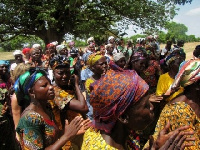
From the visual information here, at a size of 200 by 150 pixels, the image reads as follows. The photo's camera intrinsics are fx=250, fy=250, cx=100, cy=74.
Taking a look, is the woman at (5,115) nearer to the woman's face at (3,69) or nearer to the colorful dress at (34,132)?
the woman's face at (3,69)

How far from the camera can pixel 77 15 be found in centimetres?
1599

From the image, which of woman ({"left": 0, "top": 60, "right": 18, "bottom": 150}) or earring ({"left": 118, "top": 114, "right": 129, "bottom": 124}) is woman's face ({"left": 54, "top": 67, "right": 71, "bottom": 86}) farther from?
earring ({"left": 118, "top": 114, "right": 129, "bottom": 124})

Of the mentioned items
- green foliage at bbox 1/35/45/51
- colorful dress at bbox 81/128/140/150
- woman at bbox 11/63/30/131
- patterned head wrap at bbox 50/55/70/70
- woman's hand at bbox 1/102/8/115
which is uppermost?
patterned head wrap at bbox 50/55/70/70

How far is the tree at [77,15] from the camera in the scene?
50.0ft

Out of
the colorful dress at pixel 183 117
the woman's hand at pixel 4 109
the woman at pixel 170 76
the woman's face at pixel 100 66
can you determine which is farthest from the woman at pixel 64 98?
the woman's hand at pixel 4 109

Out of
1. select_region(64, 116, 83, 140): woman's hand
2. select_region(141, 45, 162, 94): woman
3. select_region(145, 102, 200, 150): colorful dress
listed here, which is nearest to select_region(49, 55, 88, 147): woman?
select_region(64, 116, 83, 140): woman's hand

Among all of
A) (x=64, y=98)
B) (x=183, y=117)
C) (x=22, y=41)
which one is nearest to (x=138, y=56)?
(x=64, y=98)

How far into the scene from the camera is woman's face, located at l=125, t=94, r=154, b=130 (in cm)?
185

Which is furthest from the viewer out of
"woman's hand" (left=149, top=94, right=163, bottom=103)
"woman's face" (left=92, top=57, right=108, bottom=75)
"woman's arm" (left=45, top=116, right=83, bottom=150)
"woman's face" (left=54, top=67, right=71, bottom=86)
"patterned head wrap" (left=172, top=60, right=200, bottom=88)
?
"woman's face" (left=92, top=57, right=108, bottom=75)

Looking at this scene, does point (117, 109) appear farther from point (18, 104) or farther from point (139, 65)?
point (139, 65)

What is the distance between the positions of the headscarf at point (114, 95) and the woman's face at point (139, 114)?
0.06 metres

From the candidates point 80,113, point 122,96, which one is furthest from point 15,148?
point 122,96

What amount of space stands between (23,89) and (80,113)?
3.41 ft

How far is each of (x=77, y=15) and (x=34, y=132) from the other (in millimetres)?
14348
